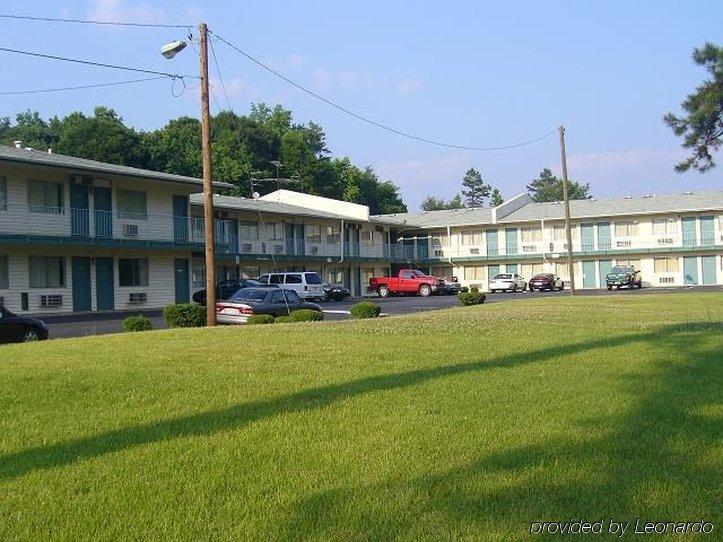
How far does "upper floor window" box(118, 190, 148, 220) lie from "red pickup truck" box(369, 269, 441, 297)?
22221mm

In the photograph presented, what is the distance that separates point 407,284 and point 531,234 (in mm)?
15571

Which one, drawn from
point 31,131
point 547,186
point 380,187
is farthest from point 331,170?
point 547,186

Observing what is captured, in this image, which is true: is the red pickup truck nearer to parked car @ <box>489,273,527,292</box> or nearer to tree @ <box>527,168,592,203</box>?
parked car @ <box>489,273,527,292</box>

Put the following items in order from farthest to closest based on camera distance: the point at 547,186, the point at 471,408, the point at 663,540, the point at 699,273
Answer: the point at 547,186
the point at 699,273
the point at 471,408
the point at 663,540

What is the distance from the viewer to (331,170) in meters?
89.7

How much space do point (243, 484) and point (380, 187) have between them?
9231 cm

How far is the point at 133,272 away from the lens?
39.4 meters

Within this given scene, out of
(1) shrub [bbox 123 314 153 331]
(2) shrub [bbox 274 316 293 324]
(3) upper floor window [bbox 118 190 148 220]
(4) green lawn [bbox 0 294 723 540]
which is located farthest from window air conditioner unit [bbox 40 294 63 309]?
(4) green lawn [bbox 0 294 723 540]

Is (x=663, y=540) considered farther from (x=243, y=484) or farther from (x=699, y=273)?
(x=699, y=273)

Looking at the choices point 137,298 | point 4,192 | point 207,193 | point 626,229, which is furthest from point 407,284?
point 207,193

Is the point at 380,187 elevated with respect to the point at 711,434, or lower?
elevated

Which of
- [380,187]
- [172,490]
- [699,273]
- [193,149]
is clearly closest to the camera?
[172,490]

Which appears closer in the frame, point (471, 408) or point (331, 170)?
point (471, 408)

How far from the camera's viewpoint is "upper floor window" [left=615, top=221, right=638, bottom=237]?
211 feet
